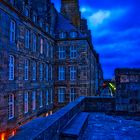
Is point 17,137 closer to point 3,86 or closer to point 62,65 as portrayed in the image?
point 3,86

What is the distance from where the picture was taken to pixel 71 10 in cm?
3694

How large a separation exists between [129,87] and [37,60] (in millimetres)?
16605

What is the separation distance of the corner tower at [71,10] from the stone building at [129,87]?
1112 inches

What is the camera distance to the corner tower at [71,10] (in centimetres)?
3656

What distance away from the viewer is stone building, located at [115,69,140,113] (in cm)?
924

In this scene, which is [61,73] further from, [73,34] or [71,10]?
[71,10]

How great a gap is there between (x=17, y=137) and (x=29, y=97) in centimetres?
1887

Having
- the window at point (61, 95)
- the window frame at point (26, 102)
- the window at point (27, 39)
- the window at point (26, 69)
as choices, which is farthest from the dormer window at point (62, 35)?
the window frame at point (26, 102)

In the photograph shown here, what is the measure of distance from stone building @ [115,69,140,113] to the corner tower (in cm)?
2824

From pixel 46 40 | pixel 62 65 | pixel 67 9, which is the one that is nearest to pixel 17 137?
pixel 46 40

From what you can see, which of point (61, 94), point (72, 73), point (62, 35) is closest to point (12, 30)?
point (62, 35)

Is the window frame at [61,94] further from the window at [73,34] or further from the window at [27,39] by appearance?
the window at [27,39]

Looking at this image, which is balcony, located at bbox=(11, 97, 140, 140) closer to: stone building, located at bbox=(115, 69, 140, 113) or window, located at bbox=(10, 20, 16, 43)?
stone building, located at bbox=(115, 69, 140, 113)

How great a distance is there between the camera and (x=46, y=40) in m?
27.6
